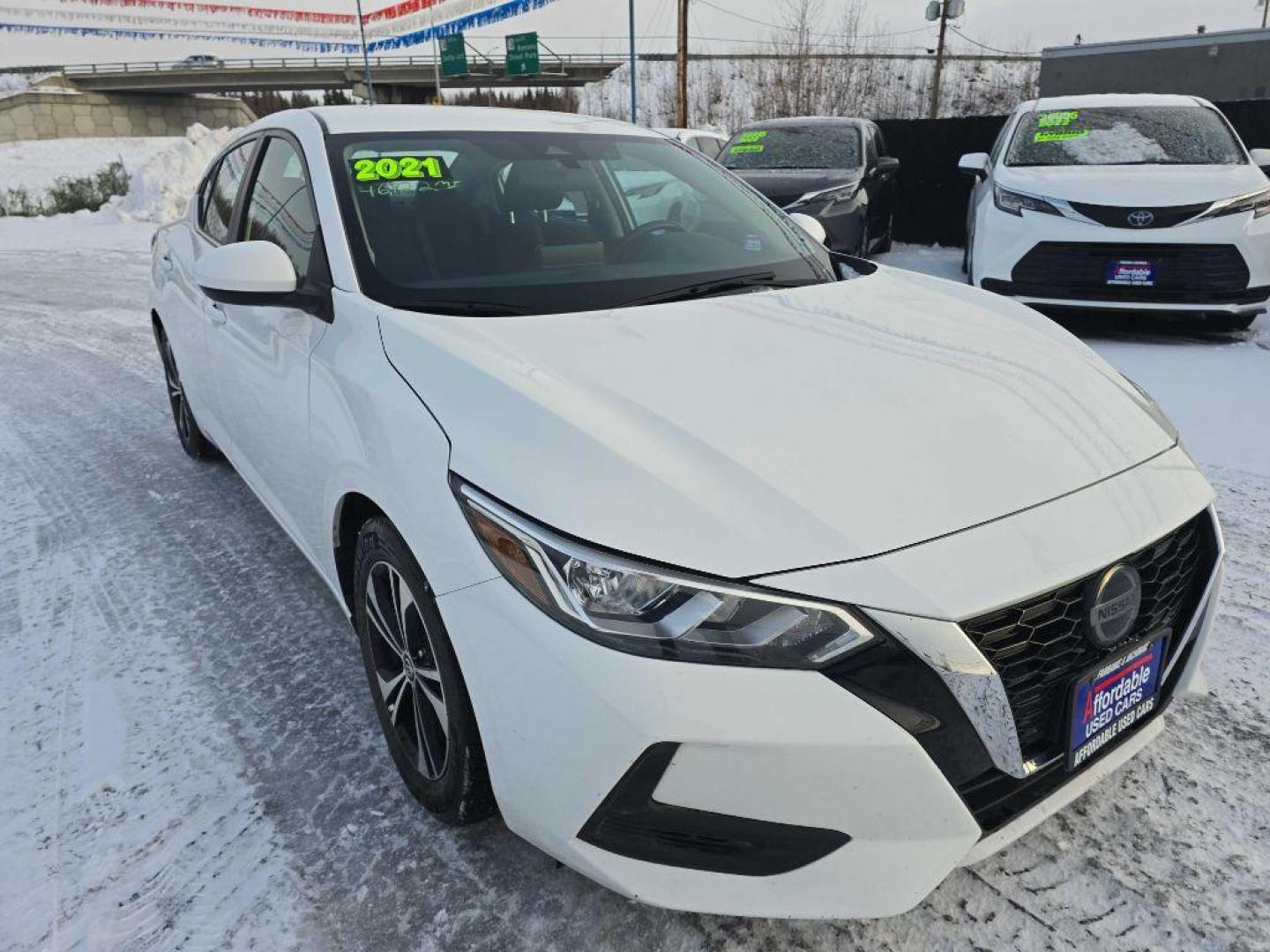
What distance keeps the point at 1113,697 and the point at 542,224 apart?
1.84 metres

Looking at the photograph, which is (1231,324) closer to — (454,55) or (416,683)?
(416,683)

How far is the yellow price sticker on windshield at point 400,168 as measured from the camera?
239cm

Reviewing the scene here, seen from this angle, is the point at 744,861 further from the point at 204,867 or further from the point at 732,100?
the point at 732,100

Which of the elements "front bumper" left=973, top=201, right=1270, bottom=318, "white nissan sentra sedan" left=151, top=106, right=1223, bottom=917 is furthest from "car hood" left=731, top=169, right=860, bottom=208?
"white nissan sentra sedan" left=151, top=106, right=1223, bottom=917

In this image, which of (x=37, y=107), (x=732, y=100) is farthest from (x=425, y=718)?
(x=37, y=107)

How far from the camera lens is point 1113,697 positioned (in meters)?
1.56

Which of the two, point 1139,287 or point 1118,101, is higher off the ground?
point 1118,101

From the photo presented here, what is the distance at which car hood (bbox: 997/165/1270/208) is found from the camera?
5438 millimetres

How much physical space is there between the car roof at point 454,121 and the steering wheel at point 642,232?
1.71 feet

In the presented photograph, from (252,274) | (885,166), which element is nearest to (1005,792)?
(252,274)

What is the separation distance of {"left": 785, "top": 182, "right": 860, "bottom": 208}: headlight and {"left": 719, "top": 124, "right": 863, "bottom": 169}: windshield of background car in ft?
2.24

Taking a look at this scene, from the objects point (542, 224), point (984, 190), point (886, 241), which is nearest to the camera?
point (542, 224)

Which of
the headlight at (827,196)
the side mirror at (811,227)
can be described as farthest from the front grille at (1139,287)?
the side mirror at (811,227)

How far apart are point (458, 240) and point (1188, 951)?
2.22 m
